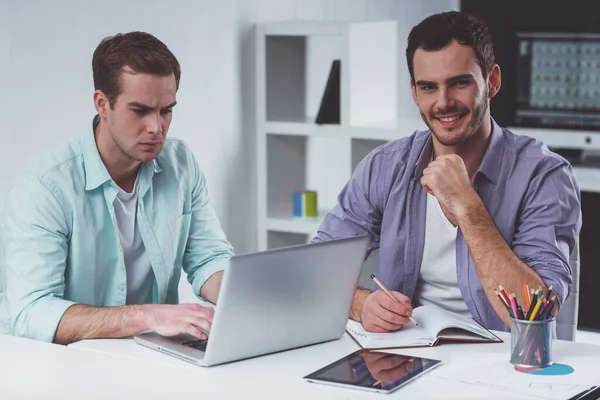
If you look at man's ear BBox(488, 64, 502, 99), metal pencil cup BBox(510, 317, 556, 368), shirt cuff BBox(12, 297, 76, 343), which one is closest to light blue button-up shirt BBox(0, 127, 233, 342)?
shirt cuff BBox(12, 297, 76, 343)

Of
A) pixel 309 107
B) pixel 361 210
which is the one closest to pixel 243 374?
pixel 361 210

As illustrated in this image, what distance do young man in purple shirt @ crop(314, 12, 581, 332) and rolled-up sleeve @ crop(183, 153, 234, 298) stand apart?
301mm

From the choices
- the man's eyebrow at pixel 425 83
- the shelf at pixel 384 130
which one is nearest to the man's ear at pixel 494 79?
the man's eyebrow at pixel 425 83

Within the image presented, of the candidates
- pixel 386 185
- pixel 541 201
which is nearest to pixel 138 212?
pixel 386 185

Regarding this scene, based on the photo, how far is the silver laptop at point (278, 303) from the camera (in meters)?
Answer: 1.86

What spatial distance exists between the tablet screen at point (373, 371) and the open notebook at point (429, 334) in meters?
0.07

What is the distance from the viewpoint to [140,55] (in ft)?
7.82

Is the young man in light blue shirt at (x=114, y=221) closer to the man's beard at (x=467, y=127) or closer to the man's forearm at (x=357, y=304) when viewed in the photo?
the man's forearm at (x=357, y=304)

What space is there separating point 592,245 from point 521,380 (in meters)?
3.01

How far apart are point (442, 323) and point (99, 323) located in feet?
2.36

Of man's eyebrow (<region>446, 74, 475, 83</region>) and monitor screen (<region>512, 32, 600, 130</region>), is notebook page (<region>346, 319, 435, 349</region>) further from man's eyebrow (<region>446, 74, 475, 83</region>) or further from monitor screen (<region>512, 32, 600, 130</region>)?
monitor screen (<region>512, 32, 600, 130</region>)

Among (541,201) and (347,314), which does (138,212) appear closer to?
(347,314)

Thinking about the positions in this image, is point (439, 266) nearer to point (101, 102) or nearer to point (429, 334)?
point (429, 334)

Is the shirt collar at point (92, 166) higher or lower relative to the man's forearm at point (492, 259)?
higher
